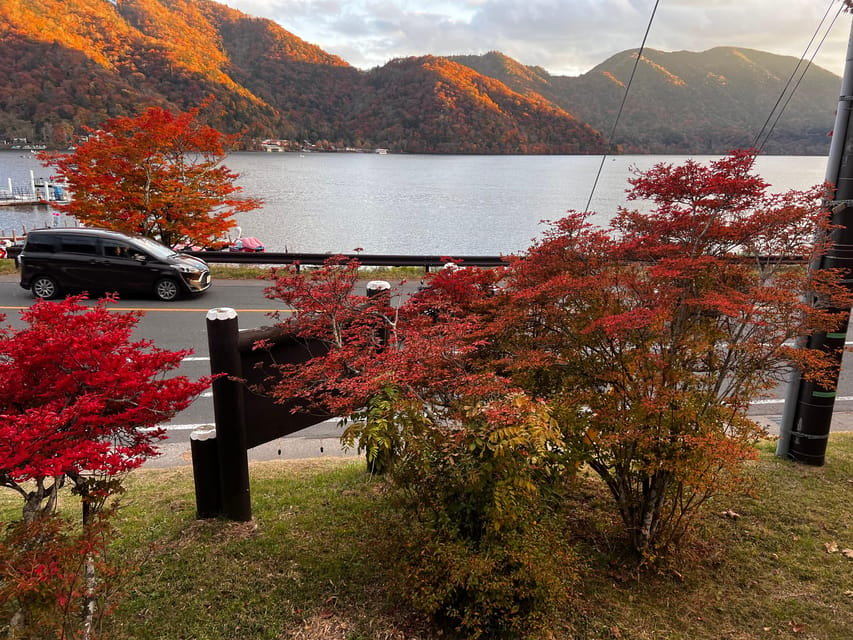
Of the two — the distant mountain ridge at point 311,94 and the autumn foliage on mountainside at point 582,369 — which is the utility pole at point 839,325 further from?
the distant mountain ridge at point 311,94

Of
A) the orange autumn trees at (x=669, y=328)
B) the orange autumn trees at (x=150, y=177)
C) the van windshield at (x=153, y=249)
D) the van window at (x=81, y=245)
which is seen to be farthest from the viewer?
the orange autumn trees at (x=150, y=177)

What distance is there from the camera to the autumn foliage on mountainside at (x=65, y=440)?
261 cm

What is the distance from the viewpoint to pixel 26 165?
94688 millimetres

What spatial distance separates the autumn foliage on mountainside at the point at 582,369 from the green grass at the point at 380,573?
375 millimetres

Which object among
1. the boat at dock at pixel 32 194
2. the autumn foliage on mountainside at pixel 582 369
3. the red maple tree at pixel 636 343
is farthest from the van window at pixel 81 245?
the boat at dock at pixel 32 194

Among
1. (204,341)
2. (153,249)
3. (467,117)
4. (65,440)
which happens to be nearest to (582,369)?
(65,440)

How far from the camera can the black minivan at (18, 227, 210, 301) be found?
14.3 metres

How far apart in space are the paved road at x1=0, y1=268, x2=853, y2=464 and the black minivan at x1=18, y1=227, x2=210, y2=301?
44cm

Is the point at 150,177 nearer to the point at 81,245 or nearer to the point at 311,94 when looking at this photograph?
the point at 81,245

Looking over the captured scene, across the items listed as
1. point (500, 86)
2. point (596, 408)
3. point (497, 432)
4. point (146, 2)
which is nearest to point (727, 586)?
point (596, 408)

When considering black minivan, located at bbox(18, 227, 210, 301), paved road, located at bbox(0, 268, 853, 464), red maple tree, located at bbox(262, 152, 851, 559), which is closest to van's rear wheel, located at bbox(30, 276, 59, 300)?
black minivan, located at bbox(18, 227, 210, 301)

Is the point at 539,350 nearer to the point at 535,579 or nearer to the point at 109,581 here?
the point at 535,579

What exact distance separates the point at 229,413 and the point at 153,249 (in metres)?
12.2

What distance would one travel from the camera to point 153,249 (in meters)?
14.9
